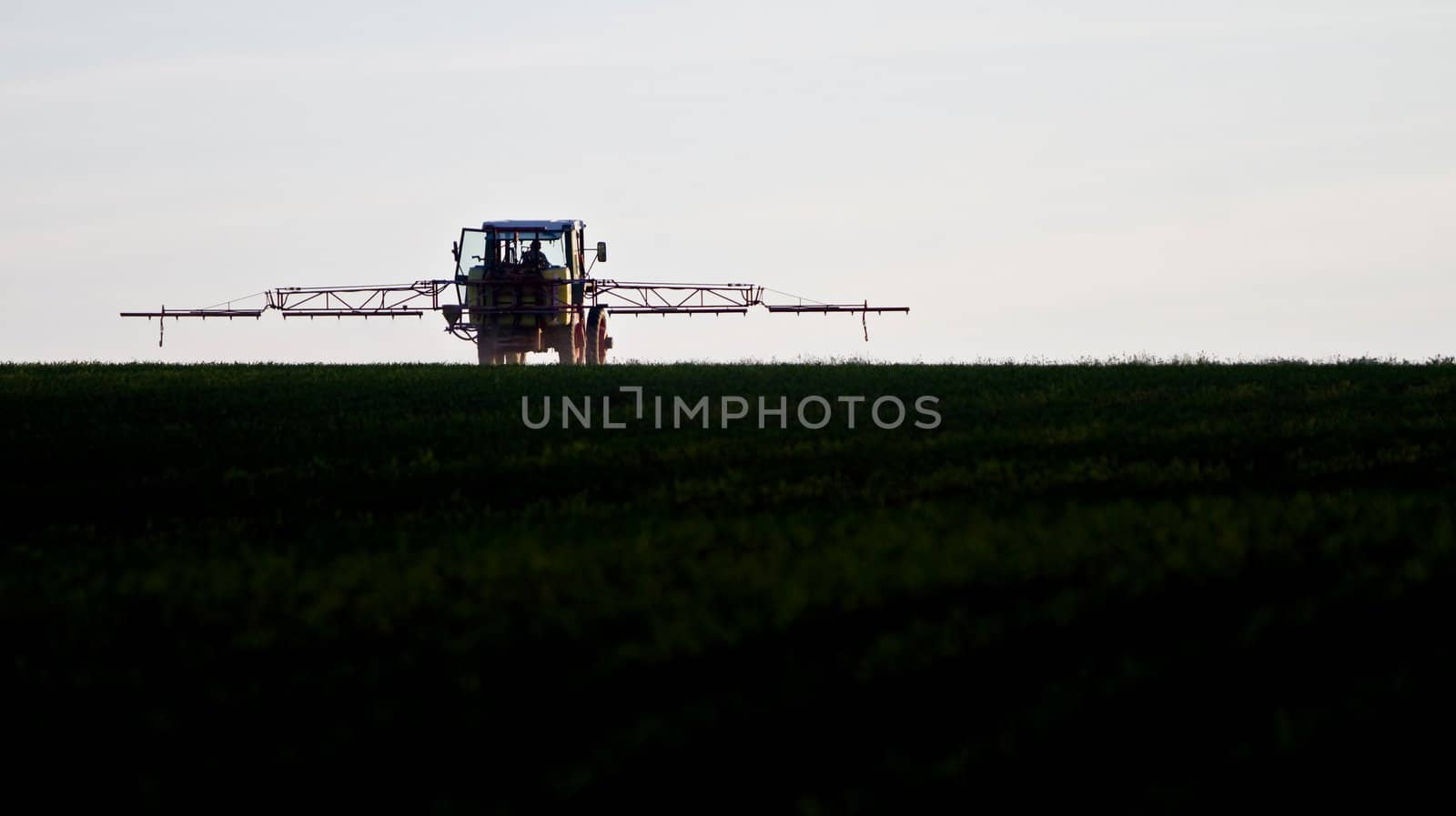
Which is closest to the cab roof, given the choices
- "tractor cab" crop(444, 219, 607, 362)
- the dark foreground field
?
"tractor cab" crop(444, 219, 607, 362)

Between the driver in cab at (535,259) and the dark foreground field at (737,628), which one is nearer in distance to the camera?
the dark foreground field at (737,628)

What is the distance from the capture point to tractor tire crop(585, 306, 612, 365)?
4038cm

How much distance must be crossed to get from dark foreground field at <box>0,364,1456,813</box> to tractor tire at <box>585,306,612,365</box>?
2272cm

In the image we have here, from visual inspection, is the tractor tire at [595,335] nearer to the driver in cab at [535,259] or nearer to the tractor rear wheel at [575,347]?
the tractor rear wheel at [575,347]

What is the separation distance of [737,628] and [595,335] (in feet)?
106

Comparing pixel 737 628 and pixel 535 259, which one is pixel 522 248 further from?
pixel 737 628

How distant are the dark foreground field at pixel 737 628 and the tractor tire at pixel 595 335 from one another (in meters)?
22.7

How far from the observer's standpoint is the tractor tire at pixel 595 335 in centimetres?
4038

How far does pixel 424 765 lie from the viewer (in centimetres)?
705

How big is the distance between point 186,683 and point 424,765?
1968 mm

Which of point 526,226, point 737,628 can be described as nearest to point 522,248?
point 526,226

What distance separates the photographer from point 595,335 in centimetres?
4069

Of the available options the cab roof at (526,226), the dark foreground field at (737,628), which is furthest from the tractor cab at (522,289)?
the dark foreground field at (737,628)

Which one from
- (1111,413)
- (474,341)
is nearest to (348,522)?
(1111,413)
